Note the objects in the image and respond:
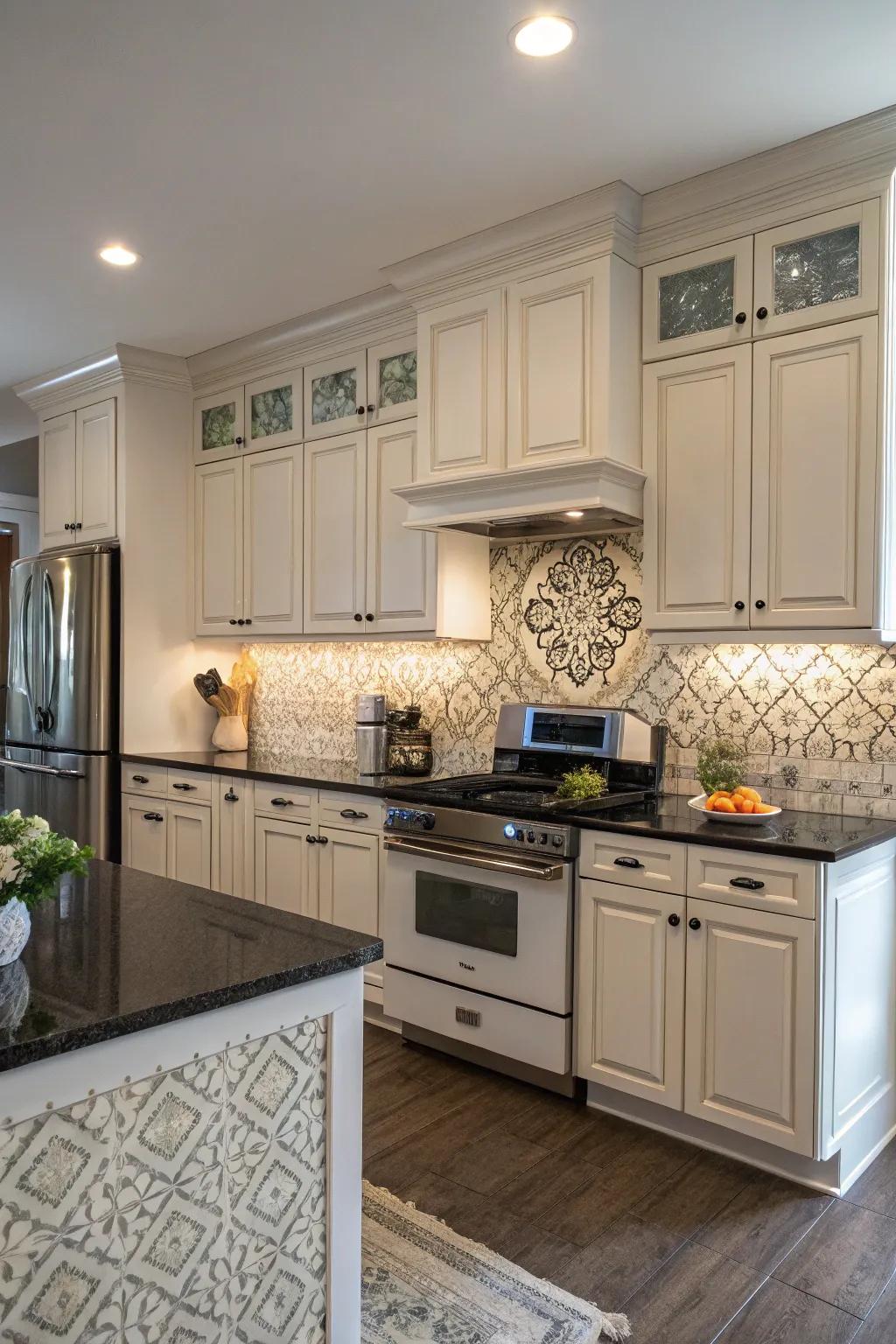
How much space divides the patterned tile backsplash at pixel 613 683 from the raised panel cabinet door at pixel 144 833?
0.73 meters

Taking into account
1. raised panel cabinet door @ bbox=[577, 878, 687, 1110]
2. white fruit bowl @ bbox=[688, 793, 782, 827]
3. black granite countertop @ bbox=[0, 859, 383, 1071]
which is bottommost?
raised panel cabinet door @ bbox=[577, 878, 687, 1110]

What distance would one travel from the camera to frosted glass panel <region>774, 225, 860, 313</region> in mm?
2719

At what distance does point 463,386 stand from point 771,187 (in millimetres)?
1155

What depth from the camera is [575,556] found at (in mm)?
3646

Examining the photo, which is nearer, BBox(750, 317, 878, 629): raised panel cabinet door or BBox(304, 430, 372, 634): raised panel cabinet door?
BBox(750, 317, 878, 629): raised panel cabinet door

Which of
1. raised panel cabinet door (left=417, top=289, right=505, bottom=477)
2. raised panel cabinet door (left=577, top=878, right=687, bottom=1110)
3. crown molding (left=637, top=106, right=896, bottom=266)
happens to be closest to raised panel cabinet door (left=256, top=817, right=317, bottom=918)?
raised panel cabinet door (left=577, top=878, right=687, bottom=1110)

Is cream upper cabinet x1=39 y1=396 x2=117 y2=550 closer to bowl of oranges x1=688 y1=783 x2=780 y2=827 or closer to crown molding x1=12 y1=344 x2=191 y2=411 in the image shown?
crown molding x1=12 y1=344 x2=191 y2=411

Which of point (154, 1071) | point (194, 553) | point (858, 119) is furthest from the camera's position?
point (194, 553)

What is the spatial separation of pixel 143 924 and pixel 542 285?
2.46m

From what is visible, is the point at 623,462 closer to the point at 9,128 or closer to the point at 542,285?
the point at 542,285

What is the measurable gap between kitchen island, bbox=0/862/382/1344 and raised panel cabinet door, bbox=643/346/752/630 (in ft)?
5.79

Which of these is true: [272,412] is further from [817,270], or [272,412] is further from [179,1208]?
[179,1208]

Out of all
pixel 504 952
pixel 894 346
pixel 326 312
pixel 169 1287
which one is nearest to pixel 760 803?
pixel 504 952

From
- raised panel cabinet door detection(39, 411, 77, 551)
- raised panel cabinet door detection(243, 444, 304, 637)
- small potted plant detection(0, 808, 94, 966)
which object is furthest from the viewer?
raised panel cabinet door detection(39, 411, 77, 551)
